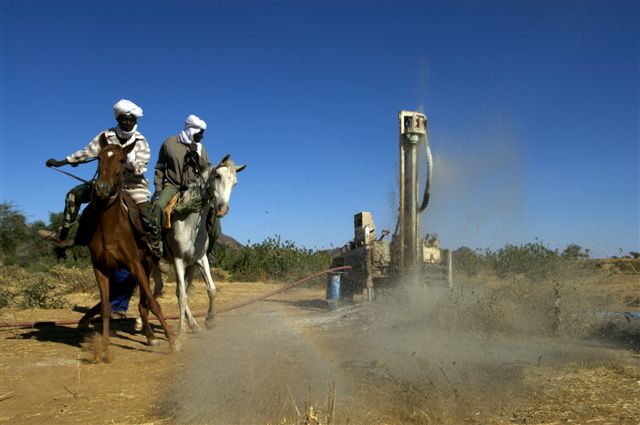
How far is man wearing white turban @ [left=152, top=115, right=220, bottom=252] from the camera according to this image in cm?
807

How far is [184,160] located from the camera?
26.7ft

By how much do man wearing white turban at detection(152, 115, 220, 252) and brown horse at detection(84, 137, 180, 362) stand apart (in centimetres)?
138

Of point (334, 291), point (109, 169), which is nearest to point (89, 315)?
point (109, 169)

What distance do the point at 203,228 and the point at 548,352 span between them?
191 inches

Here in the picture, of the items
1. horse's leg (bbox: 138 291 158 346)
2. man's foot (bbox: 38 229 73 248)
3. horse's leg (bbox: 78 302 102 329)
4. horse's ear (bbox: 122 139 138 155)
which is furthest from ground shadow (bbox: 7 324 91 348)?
horse's ear (bbox: 122 139 138 155)

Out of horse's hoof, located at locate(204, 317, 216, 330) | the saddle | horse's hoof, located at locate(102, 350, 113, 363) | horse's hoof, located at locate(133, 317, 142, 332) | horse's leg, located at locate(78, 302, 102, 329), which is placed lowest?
horse's hoof, located at locate(102, 350, 113, 363)

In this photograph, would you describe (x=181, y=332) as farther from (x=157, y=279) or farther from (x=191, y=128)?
(x=191, y=128)

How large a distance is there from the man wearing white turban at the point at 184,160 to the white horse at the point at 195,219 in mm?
411

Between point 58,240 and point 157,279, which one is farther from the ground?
point 58,240

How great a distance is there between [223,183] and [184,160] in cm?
136

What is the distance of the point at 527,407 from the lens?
13.2ft

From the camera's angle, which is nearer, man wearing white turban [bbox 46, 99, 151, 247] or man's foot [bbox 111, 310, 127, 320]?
man wearing white turban [bbox 46, 99, 151, 247]

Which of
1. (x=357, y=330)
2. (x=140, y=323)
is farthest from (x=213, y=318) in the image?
(x=357, y=330)

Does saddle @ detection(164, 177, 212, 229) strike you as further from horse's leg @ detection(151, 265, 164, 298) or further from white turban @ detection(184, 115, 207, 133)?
horse's leg @ detection(151, 265, 164, 298)
